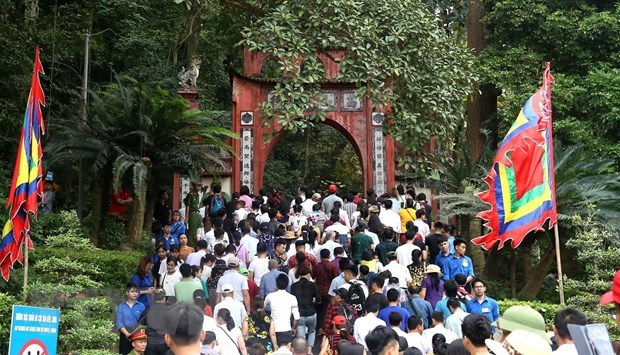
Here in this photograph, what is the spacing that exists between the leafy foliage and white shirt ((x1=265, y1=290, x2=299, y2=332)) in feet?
17.0

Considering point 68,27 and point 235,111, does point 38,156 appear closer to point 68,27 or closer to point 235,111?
point 68,27

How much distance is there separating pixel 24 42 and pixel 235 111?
7.19 meters

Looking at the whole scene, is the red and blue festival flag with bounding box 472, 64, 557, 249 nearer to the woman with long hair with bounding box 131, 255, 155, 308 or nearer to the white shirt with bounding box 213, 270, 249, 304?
the white shirt with bounding box 213, 270, 249, 304

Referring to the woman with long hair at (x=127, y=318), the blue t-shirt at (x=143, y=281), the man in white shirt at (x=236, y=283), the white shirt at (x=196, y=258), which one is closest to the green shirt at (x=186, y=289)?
the man in white shirt at (x=236, y=283)

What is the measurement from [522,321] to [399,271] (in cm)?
726

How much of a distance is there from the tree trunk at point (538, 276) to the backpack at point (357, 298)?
272 inches

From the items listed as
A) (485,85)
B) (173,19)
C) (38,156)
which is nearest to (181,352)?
(38,156)

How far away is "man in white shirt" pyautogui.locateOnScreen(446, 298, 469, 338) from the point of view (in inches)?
430

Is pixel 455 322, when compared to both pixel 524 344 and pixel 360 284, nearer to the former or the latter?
pixel 360 284

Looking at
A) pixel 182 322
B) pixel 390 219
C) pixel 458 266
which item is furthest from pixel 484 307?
pixel 182 322

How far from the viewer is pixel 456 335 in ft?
35.1

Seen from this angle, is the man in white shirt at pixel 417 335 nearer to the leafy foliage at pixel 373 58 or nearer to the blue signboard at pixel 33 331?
the blue signboard at pixel 33 331

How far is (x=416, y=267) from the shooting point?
1417 cm

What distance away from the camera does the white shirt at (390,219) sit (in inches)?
680
